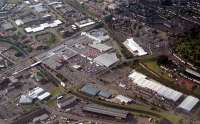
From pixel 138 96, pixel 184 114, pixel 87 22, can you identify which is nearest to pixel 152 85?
pixel 138 96

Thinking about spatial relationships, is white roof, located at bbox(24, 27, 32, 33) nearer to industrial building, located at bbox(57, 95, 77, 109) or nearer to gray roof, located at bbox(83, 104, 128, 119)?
industrial building, located at bbox(57, 95, 77, 109)

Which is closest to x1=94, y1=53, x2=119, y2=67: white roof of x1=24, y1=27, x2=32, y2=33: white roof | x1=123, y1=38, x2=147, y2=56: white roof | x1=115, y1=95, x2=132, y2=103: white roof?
x1=123, y1=38, x2=147, y2=56: white roof

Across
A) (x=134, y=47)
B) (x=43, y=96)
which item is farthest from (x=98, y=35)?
(x=43, y=96)

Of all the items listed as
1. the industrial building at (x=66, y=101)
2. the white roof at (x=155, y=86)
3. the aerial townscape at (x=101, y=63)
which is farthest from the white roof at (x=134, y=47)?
Result: the industrial building at (x=66, y=101)

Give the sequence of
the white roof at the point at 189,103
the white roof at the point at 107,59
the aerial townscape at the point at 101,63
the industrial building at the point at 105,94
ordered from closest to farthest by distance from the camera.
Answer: the white roof at the point at 189,103 < the aerial townscape at the point at 101,63 < the industrial building at the point at 105,94 < the white roof at the point at 107,59

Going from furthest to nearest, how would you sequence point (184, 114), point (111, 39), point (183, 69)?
point (111, 39)
point (183, 69)
point (184, 114)

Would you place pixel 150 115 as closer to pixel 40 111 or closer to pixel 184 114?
pixel 184 114

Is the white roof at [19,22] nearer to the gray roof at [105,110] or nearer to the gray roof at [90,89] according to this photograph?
the gray roof at [90,89]
